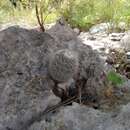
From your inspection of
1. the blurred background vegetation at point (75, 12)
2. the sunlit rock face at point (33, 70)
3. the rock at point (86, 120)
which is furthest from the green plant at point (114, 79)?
the blurred background vegetation at point (75, 12)

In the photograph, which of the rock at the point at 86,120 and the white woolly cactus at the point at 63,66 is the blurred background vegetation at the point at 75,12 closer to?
the white woolly cactus at the point at 63,66

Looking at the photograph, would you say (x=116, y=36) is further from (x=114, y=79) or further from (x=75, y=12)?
(x=114, y=79)

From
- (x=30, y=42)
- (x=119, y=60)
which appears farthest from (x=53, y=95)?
(x=119, y=60)

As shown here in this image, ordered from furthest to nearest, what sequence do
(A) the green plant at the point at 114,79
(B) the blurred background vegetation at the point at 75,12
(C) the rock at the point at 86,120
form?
(B) the blurred background vegetation at the point at 75,12
(A) the green plant at the point at 114,79
(C) the rock at the point at 86,120

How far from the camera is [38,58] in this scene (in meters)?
2.26

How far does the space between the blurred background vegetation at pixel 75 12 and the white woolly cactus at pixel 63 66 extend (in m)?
3.19

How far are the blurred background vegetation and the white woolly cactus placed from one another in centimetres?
319

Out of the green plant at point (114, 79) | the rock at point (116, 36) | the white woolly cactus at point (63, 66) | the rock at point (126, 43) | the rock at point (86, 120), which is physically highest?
the white woolly cactus at point (63, 66)

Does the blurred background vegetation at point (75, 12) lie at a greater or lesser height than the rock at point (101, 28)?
→ greater

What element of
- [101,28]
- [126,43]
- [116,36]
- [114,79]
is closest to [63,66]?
[114,79]

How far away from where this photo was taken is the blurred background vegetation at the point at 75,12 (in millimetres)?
5426

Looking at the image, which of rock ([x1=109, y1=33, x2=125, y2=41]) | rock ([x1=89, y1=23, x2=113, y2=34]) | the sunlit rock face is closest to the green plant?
the sunlit rock face

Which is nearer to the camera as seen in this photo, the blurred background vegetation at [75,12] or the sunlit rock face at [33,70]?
the sunlit rock face at [33,70]

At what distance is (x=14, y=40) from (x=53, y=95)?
46 cm
